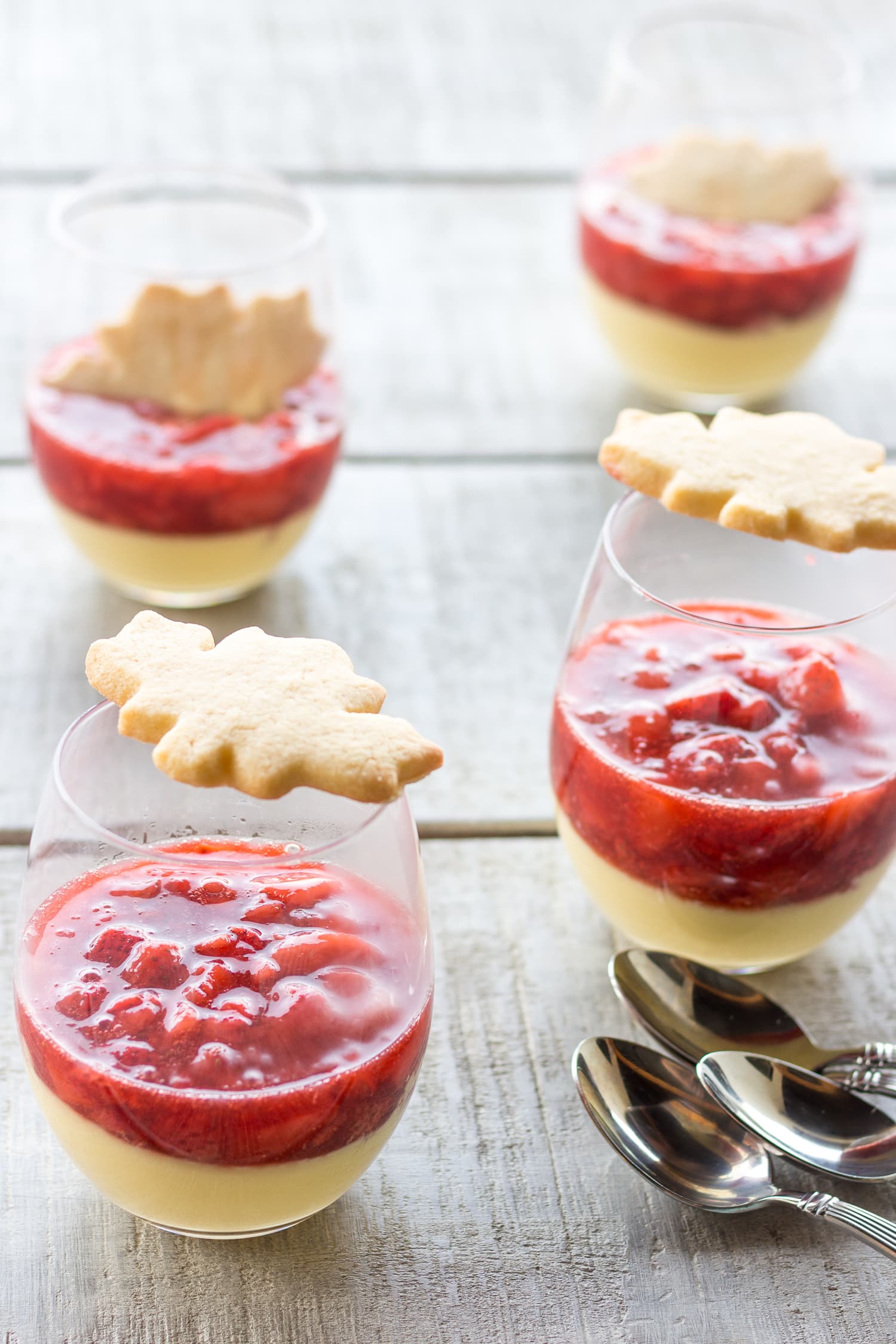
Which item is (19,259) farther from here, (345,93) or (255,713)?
(255,713)

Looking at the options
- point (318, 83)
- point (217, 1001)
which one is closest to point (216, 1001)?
point (217, 1001)

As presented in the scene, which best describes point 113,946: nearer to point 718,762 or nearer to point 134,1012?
point 134,1012

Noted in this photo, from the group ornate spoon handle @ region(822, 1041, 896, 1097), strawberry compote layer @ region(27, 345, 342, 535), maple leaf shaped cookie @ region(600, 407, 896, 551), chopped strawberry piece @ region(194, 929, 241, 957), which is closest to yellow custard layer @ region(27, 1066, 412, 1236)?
chopped strawberry piece @ region(194, 929, 241, 957)

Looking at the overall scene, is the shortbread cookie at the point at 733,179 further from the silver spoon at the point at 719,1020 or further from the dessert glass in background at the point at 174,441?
the silver spoon at the point at 719,1020

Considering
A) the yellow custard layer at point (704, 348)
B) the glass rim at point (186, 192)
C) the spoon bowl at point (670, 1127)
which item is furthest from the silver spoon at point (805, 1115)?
the yellow custard layer at point (704, 348)

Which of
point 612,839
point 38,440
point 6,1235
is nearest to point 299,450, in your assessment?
point 38,440

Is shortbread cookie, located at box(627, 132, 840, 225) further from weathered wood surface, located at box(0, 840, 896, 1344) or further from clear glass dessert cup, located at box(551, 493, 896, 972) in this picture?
weathered wood surface, located at box(0, 840, 896, 1344)
